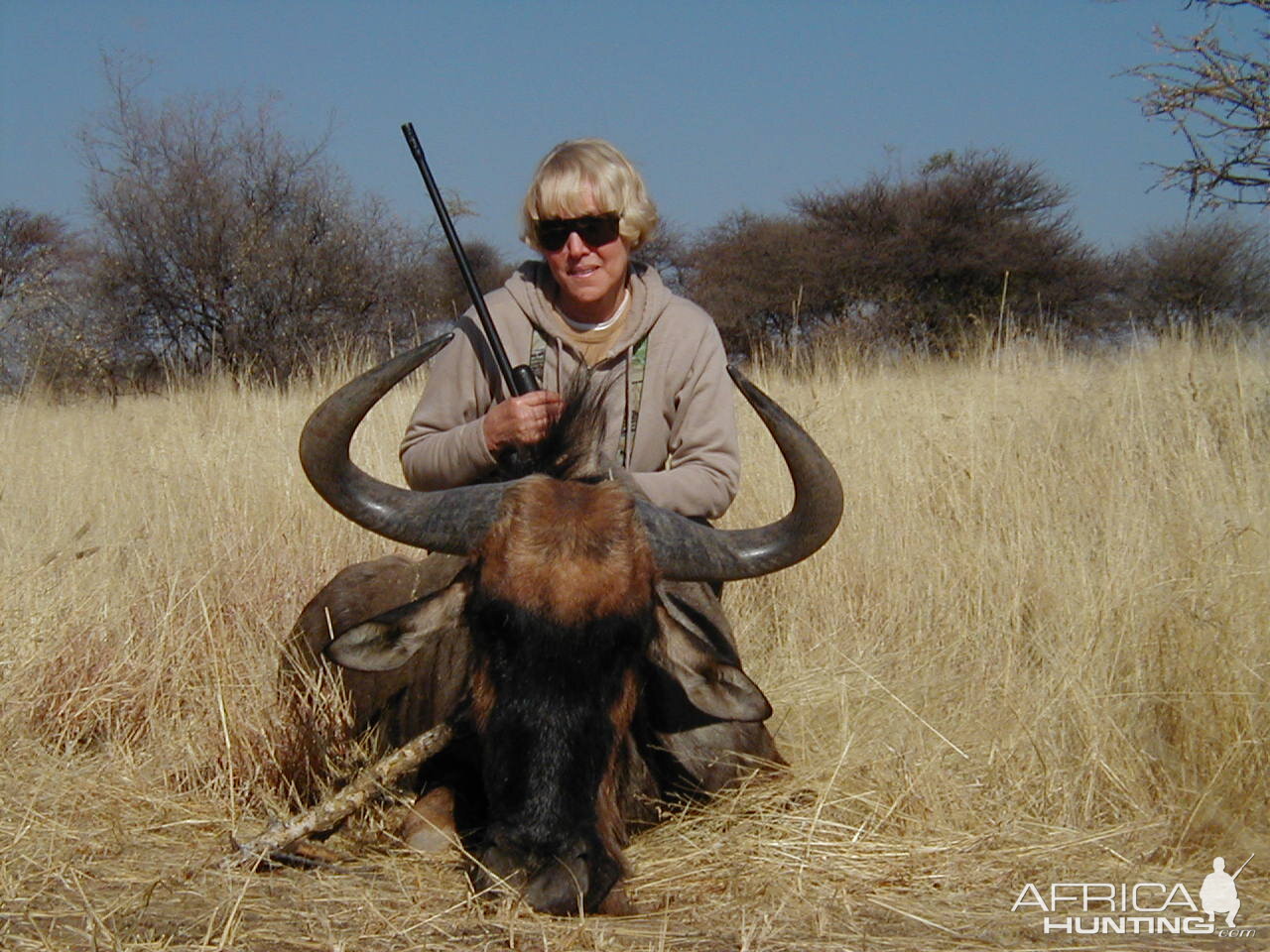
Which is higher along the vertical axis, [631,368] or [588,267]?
[588,267]

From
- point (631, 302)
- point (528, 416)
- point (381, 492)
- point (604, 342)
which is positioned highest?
point (631, 302)

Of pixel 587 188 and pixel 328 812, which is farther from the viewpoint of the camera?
pixel 587 188

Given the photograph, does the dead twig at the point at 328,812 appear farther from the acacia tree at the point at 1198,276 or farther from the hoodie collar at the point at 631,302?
the acacia tree at the point at 1198,276

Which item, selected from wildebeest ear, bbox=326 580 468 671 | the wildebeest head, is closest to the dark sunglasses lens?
the wildebeest head

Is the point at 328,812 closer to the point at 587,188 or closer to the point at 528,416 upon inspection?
the point at 528,416

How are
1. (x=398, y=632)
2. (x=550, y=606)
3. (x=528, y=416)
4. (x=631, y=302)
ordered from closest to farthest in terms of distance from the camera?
1. (x=550, y=606)
2. (x=398, y=632)
3. (x=528, y=416)
4. (x=631, y=302)

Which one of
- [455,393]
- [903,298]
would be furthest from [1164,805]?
[903,298]

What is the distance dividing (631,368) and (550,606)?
1774mm

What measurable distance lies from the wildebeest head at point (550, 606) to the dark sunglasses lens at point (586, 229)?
1270 millimetres

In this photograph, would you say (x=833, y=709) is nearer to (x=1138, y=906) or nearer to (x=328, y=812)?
(x=1138, y=906)

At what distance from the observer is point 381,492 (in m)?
3.66

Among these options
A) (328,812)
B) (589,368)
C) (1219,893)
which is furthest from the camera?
(589,368)

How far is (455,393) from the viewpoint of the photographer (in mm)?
4781

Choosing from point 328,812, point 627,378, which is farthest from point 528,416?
point 328,812
